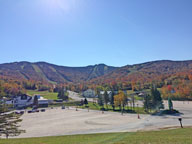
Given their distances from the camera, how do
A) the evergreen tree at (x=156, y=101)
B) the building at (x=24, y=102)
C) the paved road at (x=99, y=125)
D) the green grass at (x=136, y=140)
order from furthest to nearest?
the building at (x=24, y=102) < the evergreen tree at (x=156, y=101) < the paved road at (x=99, y=125) < the green grass at (x=136, y=140)

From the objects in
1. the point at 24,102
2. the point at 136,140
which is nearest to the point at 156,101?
the point at 136,140

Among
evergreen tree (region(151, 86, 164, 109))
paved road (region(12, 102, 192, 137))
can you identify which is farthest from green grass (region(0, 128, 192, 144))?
evergreen tree (region(151, 86, 164, 109))

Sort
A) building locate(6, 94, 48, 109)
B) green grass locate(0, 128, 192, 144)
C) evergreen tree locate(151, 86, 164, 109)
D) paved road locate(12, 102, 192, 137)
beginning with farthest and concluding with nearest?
building locate(6, 94, 48, 109) → evergreen tree locate(151, 86, 164, 109) → paved road locate(12, 102, 192, 137) → green grass locate(0, 128, 192, 144)

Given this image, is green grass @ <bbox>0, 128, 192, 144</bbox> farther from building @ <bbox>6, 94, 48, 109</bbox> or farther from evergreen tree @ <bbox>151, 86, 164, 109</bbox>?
building @ <bbox>6, 94, 48, 109</bbox>

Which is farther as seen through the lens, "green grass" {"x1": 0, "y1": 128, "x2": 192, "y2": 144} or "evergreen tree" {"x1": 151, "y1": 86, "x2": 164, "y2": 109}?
"evergreen tree" {"x1": 151, "y1": 86, "x2": 164, "y2": 109}

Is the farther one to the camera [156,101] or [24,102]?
[24,102]

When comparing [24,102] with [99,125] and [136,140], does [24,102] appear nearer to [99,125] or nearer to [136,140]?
[99,125]

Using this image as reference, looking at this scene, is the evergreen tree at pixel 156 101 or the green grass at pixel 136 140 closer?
the green grass at pixel 136 140

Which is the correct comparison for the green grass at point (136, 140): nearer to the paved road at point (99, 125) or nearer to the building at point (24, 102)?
the paved road at point (99, 125)

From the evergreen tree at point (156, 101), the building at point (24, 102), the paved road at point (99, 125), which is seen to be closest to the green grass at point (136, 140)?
the paved road at point (99, 125)

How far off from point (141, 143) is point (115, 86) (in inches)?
4955

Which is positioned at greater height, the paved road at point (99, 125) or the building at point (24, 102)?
the building at point (24, 102)

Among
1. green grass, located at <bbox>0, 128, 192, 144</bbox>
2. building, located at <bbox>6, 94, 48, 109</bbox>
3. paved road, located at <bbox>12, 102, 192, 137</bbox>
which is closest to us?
green grass, located at <bbox>0, 128, 192, 144</bbox>

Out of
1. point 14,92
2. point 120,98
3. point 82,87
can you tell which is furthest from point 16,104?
point 82,87
